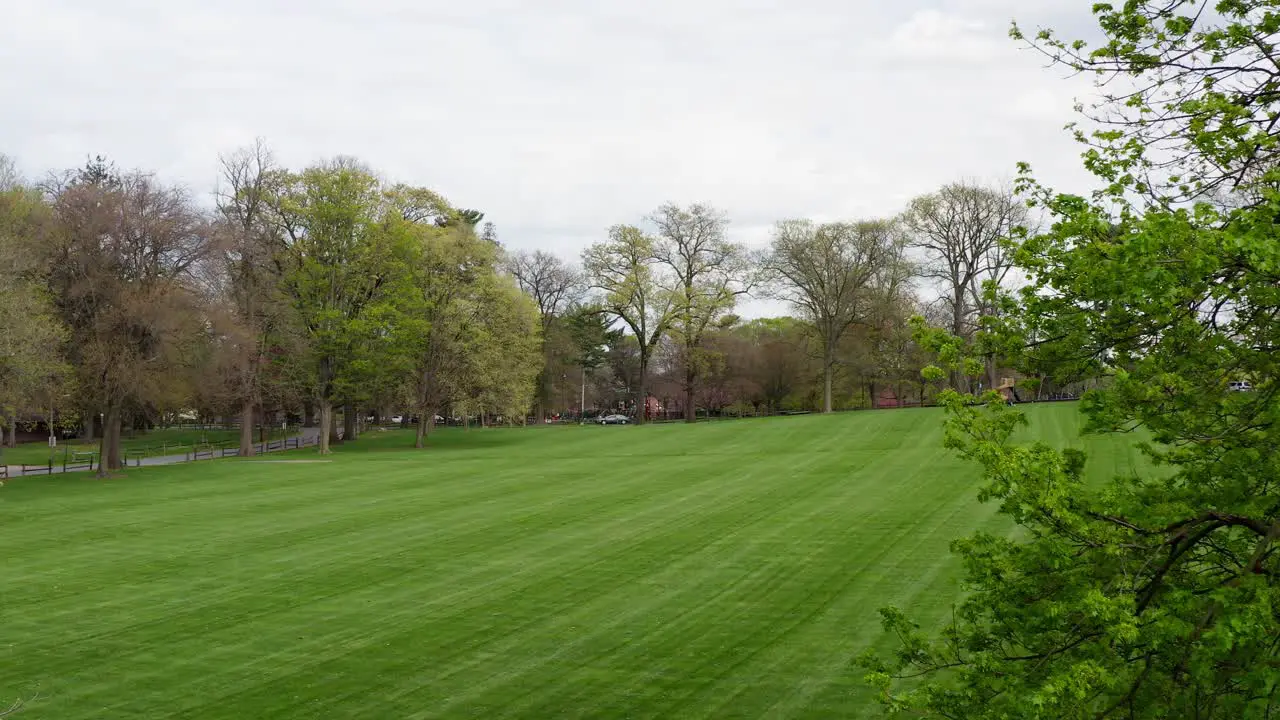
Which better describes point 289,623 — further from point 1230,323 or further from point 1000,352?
point 1230,323

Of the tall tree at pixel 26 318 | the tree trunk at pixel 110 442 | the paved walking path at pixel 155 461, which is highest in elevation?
the tall tree at pixel 26 318

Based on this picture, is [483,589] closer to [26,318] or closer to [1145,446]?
[1145,446]

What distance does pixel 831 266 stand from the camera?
2763 inches

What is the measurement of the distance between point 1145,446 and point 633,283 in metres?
61.7

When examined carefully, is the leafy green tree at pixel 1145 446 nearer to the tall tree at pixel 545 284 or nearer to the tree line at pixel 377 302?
the tree line at pixel 377 302

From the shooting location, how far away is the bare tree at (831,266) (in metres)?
70.1

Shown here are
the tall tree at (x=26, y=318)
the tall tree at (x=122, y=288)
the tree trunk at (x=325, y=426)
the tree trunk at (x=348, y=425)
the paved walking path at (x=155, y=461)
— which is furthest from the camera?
the tree trunk at (x=348, y=425)

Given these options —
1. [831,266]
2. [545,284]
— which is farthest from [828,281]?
[545,284]

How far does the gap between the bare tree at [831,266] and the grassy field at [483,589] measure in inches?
1299

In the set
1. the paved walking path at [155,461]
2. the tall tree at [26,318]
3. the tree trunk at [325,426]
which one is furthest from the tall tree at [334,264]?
the tall tree at [26,318]

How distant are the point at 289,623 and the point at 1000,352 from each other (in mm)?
14390

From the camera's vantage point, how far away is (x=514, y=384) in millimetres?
60062

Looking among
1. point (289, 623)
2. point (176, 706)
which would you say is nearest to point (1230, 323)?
point (176, 706)

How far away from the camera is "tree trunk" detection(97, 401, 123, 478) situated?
43.5 meters
